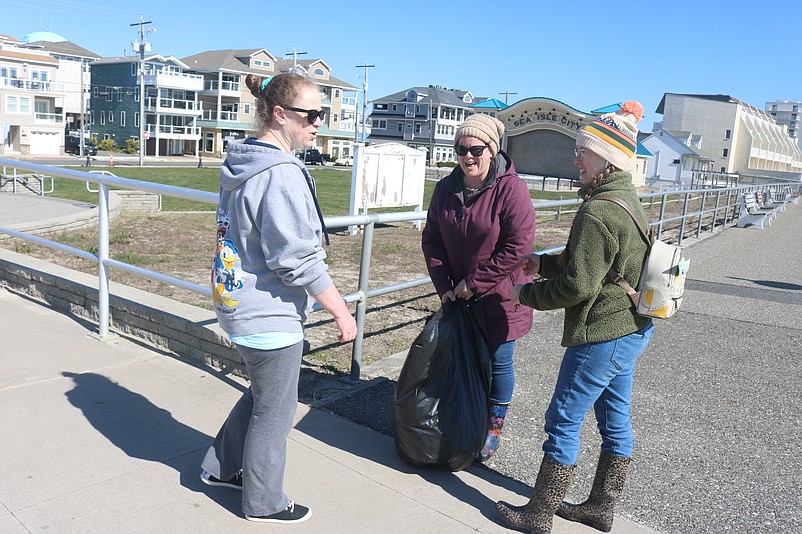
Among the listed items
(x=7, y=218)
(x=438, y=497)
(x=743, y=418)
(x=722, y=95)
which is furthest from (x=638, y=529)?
(x=722, y=95)

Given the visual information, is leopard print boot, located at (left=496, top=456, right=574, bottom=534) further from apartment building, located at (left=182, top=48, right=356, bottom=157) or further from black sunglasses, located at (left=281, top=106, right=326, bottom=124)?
apartment building, located at (left=182, top=48, right=356, bottom=157)

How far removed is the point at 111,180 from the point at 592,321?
141 inches

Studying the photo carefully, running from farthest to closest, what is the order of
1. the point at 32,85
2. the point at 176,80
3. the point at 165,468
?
1. the point at 176,80
2. the point at 32,85
3. the point at 165,468

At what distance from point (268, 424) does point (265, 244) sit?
72 cm

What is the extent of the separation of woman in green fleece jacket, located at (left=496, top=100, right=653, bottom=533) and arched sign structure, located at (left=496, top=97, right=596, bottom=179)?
132ft

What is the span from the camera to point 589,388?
2848 millimetres

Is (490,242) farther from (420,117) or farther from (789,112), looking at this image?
(789,112)

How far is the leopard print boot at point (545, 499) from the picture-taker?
290cm

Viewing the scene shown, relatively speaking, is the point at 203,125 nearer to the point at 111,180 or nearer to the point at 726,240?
the point at 726,240

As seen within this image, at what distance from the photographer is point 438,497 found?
320 cm

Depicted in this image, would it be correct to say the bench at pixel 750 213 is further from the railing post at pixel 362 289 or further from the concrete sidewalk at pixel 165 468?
the concrete sidewalk at pixel 165 468

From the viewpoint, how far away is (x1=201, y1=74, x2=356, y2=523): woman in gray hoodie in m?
2.54

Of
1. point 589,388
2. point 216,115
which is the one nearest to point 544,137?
point 216,115

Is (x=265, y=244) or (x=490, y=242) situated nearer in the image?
(x=265, y=244)
